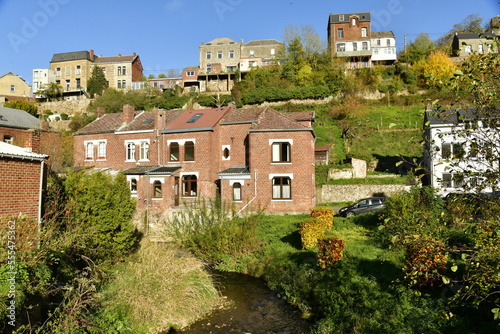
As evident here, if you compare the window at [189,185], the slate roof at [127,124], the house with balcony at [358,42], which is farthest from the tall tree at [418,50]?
the window at [189,185]

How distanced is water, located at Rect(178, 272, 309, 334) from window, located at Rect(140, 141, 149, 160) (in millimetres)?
18293

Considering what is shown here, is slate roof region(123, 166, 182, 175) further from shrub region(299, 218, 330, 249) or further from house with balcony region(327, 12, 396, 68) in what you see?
house with balcony region(327, 12, 396, 68)

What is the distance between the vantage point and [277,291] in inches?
575

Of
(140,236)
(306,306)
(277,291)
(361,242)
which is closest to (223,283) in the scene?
(277,291)

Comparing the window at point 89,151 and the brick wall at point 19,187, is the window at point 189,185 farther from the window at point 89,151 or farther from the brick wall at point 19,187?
the brick wall at point 19,187

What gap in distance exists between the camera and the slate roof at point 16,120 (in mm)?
39375

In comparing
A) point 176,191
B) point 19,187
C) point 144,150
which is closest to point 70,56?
point 144,150

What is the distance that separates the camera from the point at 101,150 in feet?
108

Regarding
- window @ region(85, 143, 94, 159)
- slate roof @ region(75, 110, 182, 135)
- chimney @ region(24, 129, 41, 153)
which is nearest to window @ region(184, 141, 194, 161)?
slate roof @ region(75, 110, 182, 135)

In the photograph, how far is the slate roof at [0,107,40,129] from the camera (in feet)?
129

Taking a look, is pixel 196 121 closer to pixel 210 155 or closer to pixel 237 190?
pixel 210 155

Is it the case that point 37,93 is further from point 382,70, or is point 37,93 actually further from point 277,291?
point 277,291

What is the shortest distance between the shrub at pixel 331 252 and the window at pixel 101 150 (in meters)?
25.9

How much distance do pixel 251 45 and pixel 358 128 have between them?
35444mm
